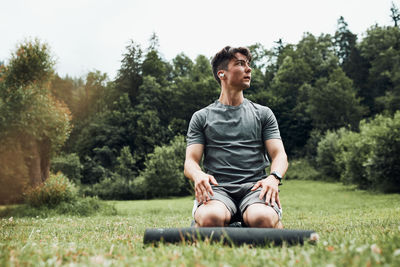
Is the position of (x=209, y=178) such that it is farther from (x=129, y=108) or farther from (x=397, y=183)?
(x=129, y=108)

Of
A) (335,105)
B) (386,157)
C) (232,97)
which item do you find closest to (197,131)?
(232,97)

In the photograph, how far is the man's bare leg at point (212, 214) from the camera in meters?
3.10

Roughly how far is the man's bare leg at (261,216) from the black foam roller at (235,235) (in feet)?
1.42

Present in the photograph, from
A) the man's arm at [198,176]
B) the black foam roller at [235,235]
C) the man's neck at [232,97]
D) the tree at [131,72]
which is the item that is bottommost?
the black foam roller at [235,235]

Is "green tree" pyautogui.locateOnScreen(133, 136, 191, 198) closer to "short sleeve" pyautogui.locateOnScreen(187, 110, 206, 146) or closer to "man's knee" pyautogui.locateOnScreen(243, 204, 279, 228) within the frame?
"short sleeve" pyautogui.locateOnScreen(187, 110, 206, 146)

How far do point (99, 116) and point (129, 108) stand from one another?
3.85 metres

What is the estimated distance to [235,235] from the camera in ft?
8.54

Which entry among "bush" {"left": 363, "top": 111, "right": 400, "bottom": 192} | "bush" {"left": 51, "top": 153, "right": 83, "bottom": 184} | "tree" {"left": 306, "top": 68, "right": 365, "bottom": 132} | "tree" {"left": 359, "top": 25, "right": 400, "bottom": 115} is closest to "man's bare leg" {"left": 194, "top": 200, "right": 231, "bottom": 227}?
"bush" {"left": 363, "top": 111, "right": 400, "bottom": 192}

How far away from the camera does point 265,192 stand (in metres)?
3.18

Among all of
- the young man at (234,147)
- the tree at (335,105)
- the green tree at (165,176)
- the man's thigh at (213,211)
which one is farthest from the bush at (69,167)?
the man's thigh at (213,211)

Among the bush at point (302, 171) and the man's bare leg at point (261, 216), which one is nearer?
the man's bare leg at point (261, 216)

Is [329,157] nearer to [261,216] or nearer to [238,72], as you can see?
[238,72]

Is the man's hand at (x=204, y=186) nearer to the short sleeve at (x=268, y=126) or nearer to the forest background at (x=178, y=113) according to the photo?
the short sleeve at (x=268, y=126)

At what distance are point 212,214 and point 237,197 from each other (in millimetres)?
570
